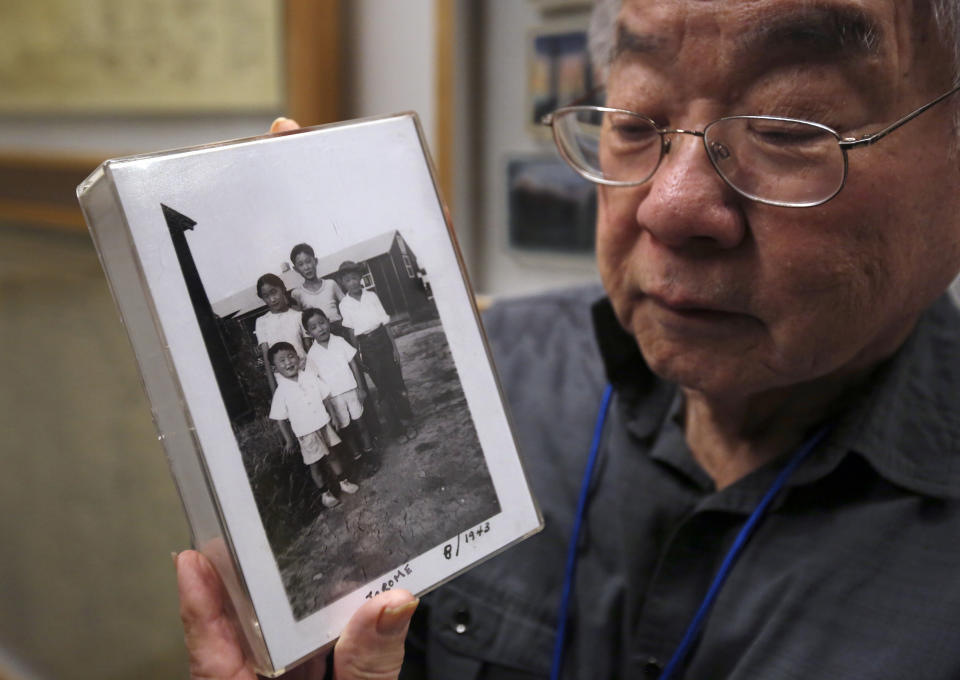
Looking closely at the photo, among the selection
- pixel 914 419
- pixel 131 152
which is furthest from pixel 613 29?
pixel 131 152

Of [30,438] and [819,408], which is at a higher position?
[819,408]

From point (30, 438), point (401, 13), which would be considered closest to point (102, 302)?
point (30, 438)

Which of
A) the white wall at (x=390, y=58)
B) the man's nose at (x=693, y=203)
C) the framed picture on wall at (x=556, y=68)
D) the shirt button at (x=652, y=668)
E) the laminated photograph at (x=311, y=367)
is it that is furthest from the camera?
the white wall at (x=390, y=58)

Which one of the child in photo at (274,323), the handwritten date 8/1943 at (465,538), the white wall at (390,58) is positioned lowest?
the handwritten date 8/1943 at (465,538)

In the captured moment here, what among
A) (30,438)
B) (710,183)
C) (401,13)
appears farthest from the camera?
(30,438)

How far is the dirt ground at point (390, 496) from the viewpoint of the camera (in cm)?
51

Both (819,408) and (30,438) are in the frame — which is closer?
(819,408)

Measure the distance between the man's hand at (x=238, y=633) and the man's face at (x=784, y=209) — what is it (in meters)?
0.31

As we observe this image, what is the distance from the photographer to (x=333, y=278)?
0.55m

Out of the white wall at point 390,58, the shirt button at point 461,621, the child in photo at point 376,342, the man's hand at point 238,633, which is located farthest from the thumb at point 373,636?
the white wall at point 390,58

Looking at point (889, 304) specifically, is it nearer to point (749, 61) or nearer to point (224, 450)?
point (749, 61)

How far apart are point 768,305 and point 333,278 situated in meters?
0.33

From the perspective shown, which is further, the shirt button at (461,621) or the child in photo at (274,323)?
the shirt button at (461,621)

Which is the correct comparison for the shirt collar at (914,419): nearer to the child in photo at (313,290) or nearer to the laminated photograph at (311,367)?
the laminated photograph at (311,367)
